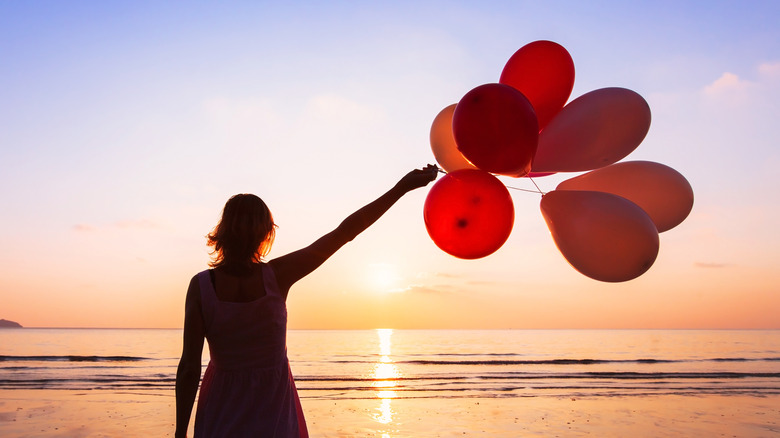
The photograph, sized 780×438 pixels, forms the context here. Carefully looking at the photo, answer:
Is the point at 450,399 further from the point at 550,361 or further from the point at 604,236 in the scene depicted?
the point at 550,361

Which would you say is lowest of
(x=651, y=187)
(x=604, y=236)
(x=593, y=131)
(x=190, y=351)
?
(x=190, y=351)

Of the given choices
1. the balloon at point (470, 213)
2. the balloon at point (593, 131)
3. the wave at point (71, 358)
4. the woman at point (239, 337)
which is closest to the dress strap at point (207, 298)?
the woman at point (239, 337)

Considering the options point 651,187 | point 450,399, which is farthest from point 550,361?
point 651,187

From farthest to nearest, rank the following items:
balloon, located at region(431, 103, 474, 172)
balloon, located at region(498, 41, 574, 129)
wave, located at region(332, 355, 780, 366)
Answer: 1. wave, located at region(332, 355, 780, 366)
2. balloon, located at region(431, 103, 474, 172)
3. balloon, located at region(498, 41, 574, 129)

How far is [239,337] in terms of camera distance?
6.04 ft

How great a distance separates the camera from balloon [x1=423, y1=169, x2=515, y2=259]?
10.2 feet

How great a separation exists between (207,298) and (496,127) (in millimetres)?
1732

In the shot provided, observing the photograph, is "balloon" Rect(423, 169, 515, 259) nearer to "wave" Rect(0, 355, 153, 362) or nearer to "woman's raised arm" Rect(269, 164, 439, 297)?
"woman's raised arm" Rect(269, 164, 439, 297)

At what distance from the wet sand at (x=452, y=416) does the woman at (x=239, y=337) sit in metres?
7.21

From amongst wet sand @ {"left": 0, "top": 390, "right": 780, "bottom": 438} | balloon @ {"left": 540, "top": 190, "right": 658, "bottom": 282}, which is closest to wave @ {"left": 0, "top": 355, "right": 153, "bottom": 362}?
wet sand @ {"left": 0, "top": 390, "right": 780, "bottom": 438}

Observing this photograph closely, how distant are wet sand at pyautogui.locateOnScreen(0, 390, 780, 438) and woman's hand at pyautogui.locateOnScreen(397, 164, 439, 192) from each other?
279 inches

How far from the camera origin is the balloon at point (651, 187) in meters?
3.60

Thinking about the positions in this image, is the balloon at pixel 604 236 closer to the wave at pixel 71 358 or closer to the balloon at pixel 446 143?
the balloon at pixel 446 143

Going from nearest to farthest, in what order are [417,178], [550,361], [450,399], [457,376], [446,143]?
[417,178] → [446,143] → [450,399] → [457,376] → [550,361]
